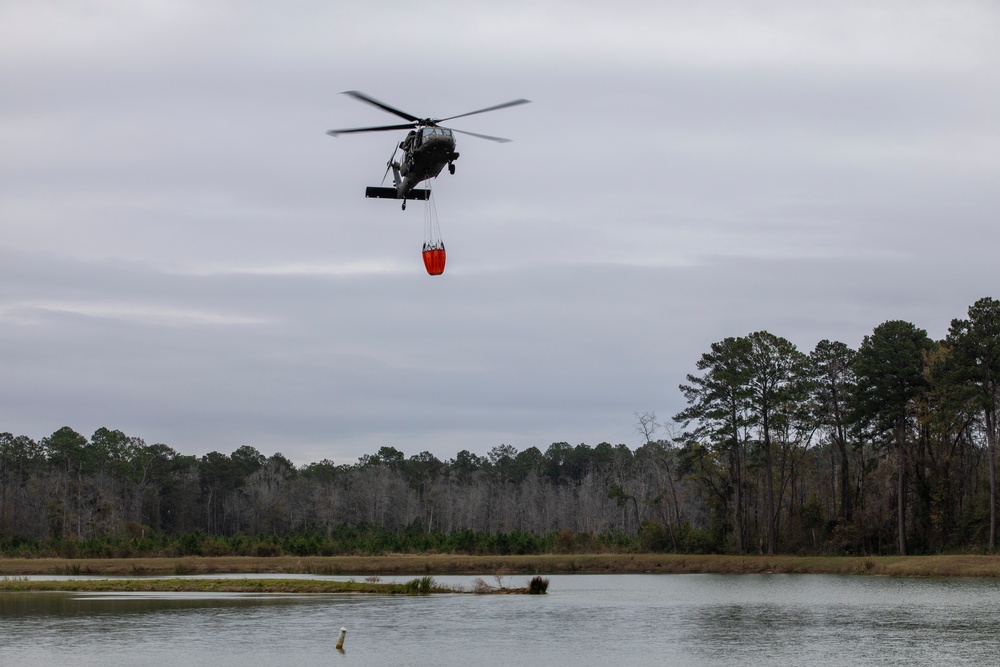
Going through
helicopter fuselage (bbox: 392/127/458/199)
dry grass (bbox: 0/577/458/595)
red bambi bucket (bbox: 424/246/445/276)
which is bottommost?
dry grass (bbox: 0/577/458/595)

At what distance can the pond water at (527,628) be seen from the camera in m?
35.5

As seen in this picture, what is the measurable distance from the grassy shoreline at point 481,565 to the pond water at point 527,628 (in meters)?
12.4

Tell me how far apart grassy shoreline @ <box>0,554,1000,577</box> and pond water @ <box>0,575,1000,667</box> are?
1242 cm

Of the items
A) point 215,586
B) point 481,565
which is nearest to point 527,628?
point 215,586

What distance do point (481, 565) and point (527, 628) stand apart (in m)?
35.5

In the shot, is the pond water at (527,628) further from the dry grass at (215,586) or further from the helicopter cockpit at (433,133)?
the helicopter cockpit at (433,133)

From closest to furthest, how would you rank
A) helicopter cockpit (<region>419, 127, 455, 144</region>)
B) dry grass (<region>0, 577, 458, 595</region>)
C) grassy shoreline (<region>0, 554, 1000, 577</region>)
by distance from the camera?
helicopter cockpit (<region>419, 127, 455, 144</region>) < dry grass (<region>0, 577, 458, 595</region>) < grassy shoreline (<region>0, 554, 1000, 577</region>)

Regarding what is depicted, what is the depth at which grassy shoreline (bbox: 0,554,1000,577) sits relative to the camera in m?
73.6

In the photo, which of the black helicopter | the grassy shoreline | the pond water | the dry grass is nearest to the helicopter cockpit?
the black helicopter

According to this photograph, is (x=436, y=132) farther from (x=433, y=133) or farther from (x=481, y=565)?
(x=481, y=565)

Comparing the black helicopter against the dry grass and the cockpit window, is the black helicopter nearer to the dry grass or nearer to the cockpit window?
the cockpit window

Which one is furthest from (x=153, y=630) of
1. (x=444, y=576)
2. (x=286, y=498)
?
(x=286, y=498)

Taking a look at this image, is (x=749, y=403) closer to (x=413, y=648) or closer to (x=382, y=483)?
(x=413, y=648)

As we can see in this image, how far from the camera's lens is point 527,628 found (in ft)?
142
